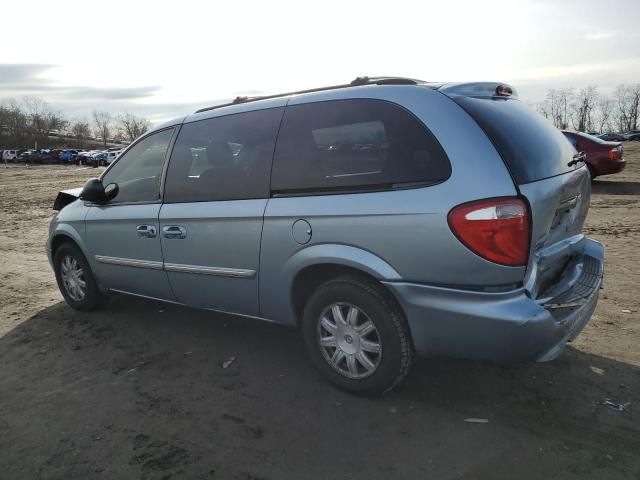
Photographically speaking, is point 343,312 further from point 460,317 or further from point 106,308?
point 106,308

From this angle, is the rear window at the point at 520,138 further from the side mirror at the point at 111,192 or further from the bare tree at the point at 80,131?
the bare tree at the point at 80,131

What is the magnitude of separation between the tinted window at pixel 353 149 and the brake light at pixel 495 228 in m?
0.27

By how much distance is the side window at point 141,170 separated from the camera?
4332mm

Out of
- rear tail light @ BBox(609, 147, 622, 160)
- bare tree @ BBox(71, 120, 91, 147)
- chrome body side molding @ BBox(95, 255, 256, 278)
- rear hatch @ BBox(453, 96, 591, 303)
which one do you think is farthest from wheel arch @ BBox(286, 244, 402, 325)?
bare tree @ BBox(71, 120, 91, 147)

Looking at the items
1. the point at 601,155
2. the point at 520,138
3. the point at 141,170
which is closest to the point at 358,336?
the point at 520,138

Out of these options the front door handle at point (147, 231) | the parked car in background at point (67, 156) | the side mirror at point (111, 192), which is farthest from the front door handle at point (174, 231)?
the parked car in background at point (67, 156)

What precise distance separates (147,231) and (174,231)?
37 centimetres

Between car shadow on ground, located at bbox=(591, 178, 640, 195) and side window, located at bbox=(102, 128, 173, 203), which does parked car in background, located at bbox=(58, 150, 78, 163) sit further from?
side window, located at bbox=(102, 128, 173, 203)

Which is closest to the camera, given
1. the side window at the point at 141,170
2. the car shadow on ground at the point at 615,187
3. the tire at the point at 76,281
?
the side window at the point at 141,170

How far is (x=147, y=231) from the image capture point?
4.24m

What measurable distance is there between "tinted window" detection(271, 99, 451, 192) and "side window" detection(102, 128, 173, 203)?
4.42 ft

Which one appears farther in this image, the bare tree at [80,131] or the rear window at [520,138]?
the bare tree at [80,131]

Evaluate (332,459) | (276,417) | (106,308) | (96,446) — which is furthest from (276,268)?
(106,308)

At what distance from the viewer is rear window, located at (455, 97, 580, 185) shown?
2.81 m
